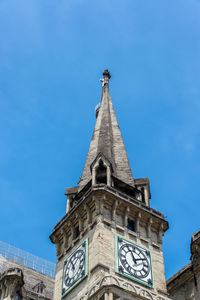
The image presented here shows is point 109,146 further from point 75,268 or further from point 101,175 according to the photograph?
point 75,268

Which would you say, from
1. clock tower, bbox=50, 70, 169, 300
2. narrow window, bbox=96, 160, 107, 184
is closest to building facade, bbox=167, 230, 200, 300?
clock tower, bbox=50, 70, 169, 300

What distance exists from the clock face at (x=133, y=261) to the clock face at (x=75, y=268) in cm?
228

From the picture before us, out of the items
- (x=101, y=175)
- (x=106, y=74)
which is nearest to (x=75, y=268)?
(x=101, y=175)

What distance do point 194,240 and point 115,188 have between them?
718 cm

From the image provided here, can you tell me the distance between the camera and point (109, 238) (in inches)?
1724

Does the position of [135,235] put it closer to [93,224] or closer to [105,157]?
[93,224]

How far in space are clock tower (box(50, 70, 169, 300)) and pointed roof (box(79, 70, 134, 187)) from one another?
117 mm

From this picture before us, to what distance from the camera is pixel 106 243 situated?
4319 centimetres

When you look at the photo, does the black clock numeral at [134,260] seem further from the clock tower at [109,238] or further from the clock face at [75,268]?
the clock face at [75,268]

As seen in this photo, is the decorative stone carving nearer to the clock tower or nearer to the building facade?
the clock tower

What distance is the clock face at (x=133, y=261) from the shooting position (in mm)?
42469

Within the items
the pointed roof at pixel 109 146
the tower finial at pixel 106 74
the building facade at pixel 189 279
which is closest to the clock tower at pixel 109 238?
the pointed roof at pixel 109 146

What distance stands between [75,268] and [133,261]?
3.97 metres

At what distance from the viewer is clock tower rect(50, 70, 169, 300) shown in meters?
41.2
